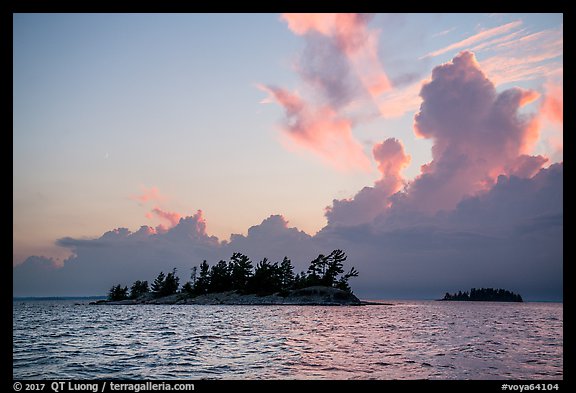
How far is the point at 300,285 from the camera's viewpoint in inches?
7347
